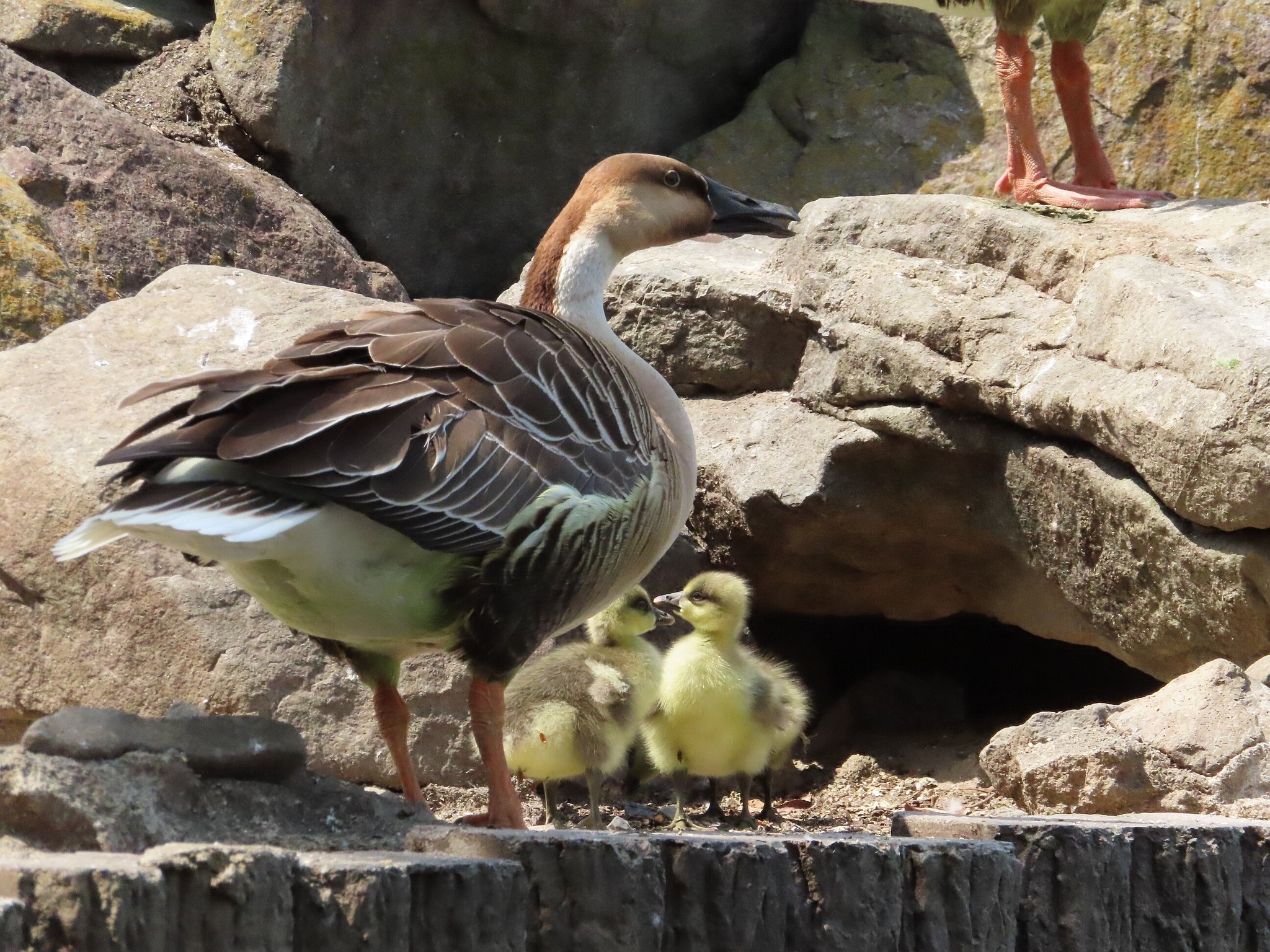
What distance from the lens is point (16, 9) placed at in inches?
286

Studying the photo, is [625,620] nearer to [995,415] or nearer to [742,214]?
[742,214]

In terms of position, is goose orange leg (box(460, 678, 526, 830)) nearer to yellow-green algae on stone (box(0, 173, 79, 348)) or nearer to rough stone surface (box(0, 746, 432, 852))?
rough stone surface (box(0, 746, 432, 852))

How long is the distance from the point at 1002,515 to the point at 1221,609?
3.19ft

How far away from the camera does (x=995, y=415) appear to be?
18.0 ft

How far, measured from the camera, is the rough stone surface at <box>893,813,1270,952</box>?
9.61 feet

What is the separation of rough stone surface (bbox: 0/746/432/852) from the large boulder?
5.08 meters

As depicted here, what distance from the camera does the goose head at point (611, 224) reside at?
13.7ft

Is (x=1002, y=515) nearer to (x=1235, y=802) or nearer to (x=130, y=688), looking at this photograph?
(x=1235, y=802)

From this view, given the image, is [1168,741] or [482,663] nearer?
[482,663]

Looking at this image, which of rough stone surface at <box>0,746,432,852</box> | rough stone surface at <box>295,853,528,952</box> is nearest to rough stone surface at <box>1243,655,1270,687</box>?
rough stone surface at <box>0,746,432,852</box>

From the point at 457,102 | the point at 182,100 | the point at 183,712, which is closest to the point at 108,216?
the point at 182,100

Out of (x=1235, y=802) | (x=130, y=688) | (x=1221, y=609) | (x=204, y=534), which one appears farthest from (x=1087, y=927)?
(x=130, y=688)

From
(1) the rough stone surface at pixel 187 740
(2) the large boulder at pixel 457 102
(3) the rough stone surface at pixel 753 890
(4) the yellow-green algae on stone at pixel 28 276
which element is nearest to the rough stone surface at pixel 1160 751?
(3) the rough stone surface at pixel 753 890

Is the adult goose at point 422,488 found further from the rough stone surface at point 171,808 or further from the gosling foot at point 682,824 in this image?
the gosling foot at point 682,824
